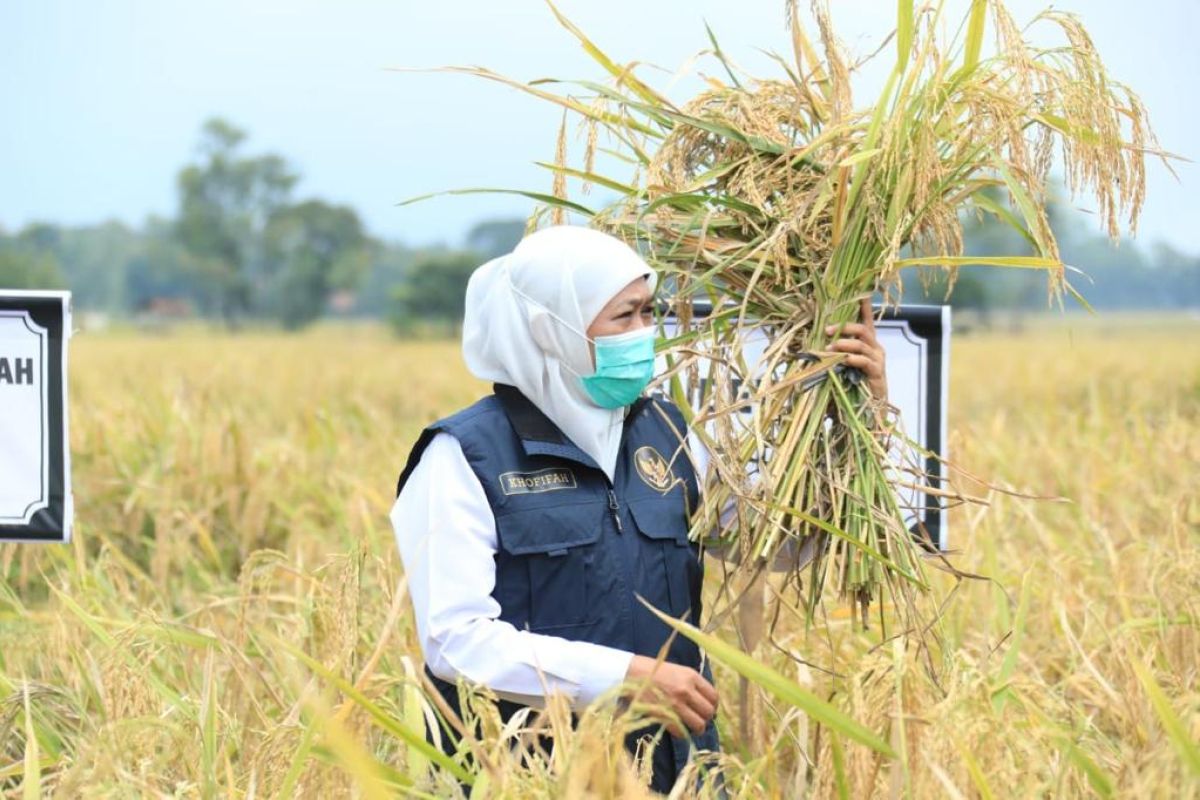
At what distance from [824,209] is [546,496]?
63cm

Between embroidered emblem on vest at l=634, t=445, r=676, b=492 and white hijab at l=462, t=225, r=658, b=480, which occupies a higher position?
white hijab at l=462, t=225, r=658, b=480

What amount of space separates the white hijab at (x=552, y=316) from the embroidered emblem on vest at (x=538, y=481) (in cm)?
6

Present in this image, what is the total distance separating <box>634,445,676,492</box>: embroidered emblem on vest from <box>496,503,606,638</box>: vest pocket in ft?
0.47

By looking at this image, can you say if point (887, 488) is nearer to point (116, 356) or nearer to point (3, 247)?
point (116, 356)

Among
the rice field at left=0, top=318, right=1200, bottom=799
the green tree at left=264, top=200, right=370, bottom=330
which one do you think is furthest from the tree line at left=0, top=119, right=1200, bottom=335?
the rice field at left=0, top=318, right=1200, bottom=799

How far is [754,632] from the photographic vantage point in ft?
8.23

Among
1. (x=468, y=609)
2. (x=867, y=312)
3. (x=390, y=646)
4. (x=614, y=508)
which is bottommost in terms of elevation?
(x=390, y=646)

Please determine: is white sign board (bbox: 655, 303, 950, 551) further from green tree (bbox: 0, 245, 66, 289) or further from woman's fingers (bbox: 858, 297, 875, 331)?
green tree (bbox: 0, 245, 66, 289)

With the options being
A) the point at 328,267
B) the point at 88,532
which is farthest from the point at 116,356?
the point at 328,267

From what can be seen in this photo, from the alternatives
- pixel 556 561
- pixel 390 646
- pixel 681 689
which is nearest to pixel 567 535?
pixel 556 561

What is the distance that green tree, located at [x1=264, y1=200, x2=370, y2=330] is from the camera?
7606cm

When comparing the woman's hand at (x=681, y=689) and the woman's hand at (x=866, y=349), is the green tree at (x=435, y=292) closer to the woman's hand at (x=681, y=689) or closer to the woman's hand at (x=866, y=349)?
the woman's hand at (x=866, y=349)

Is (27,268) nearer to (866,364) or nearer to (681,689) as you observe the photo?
(866,364)

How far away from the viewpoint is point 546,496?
1.94 meters
